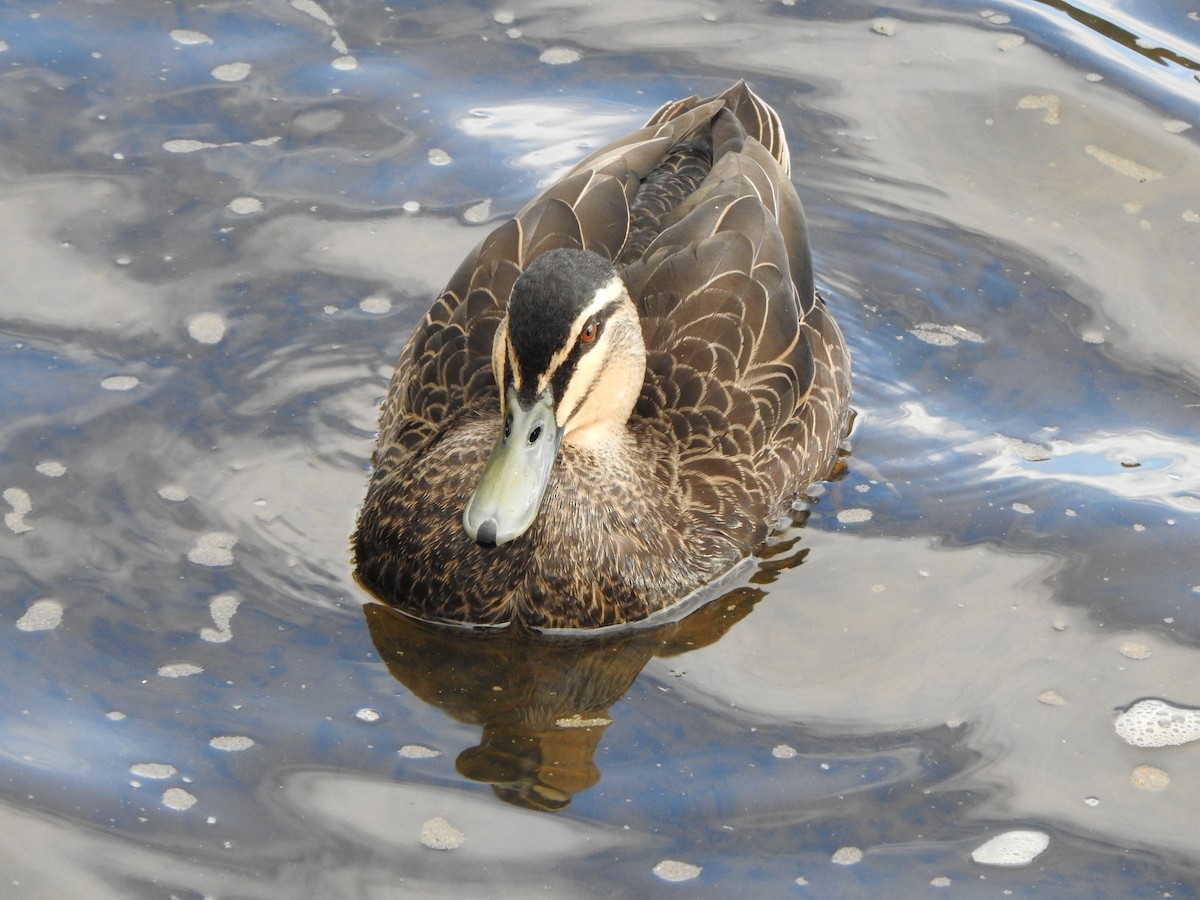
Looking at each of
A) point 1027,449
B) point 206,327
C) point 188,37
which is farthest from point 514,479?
point 188,37

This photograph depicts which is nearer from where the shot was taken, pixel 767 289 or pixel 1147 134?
pixel 767 289

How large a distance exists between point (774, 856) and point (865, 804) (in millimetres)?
419

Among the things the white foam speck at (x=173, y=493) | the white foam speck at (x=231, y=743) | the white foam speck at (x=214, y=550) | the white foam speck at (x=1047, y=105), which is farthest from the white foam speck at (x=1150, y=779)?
the white foam speck at (x=1047, y=105)

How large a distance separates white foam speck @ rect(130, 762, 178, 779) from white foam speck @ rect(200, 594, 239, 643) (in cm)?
67

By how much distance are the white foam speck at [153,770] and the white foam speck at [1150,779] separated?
3241 mm

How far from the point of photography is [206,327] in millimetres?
7750

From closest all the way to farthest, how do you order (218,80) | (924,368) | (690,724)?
(690,724) < (924,368) < (218,80)

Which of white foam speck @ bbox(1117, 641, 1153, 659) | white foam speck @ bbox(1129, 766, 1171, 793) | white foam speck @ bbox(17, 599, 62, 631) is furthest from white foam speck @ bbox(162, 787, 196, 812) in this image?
white foam speck @ bbox(1117, 641, 1153, 659)

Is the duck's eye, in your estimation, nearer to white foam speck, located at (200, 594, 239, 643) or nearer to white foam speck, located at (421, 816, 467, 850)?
white foam speck, located at (200, 594, 239, 643)

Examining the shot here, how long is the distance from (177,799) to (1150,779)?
327cm

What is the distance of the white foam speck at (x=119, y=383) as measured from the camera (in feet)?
24.1

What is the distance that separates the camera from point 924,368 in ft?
26.4

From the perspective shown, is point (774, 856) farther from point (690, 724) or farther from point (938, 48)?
point (938, 48)

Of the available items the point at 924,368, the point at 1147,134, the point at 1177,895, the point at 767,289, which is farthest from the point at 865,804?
the point at 1147,134
